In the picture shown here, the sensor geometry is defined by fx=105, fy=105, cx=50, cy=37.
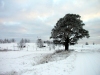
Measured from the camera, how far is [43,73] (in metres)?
10.4

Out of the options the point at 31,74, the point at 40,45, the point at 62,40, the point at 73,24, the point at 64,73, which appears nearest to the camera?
the point at 64,73

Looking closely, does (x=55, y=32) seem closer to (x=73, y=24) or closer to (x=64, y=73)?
(x=73, y=24)

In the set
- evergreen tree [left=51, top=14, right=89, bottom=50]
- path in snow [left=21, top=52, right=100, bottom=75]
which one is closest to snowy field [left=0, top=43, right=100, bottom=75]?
path in snow [left=21, top=52, right=100, bottom=75]

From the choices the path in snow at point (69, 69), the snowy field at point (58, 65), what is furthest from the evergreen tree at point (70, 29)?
the path in snow at point (69, 69)

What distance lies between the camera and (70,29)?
2894cm

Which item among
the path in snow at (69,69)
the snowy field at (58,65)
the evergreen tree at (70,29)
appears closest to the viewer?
the path in snow at (69,69)

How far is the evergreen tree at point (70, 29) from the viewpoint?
2853cm

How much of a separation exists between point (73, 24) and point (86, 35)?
Result: 5.27 m

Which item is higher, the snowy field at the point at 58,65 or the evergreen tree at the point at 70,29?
the evergreen tree at the point at 70,29

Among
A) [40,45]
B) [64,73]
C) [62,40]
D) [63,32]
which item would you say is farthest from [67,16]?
→ [40,45]

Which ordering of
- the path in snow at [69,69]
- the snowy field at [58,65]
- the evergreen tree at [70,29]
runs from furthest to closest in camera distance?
1. the evergreen tree at [70,29]
2. the snowy field at [58,65]
3. the path in snow at [69,69]

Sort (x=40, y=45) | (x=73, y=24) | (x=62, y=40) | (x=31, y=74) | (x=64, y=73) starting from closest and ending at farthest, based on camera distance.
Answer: (x=64, y=73) → (x=31, y=74) → (x=73, y=24) → (x=62, y=40) → (x=40, y=45)

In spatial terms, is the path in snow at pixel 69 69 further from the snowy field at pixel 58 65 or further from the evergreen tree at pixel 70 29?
the evergreen tree at pixel 70 29

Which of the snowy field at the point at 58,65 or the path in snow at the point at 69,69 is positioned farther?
the snowy field at the point at 58,65
